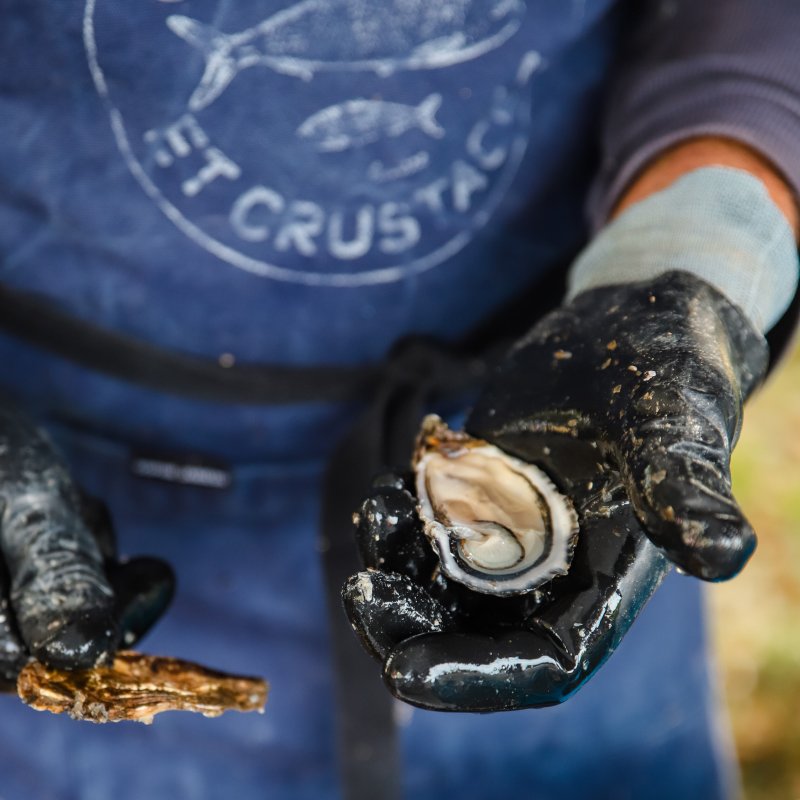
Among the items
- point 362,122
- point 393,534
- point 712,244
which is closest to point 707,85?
point 712,244

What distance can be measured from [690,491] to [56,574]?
1.55ft

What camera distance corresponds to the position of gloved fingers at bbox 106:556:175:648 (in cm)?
74

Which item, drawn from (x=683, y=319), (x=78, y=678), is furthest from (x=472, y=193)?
A: (x=78, y=678)

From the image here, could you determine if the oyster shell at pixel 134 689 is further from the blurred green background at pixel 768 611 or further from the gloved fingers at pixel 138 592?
the blurred green background at pixel 768 611

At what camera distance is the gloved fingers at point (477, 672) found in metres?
0.58

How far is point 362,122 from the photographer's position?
0.85 m

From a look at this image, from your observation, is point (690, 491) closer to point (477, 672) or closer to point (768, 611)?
point (477, 672)

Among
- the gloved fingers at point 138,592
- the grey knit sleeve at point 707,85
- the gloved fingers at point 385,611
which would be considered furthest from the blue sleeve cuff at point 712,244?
the gloved fingers at point 138,592

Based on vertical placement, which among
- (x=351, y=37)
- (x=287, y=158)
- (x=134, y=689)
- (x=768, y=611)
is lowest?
(x=768, y=611)

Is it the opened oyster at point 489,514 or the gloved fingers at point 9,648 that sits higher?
the opened oyster at point 489,514

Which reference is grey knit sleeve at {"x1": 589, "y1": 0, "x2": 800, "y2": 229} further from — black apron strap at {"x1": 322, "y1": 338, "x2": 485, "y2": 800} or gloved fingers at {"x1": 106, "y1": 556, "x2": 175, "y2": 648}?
gloved fingers at {"x1": 106, "y1": 556, "x2": 175, "y2": 648}

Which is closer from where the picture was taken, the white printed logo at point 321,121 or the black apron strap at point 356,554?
the white printed logo at point 321,121

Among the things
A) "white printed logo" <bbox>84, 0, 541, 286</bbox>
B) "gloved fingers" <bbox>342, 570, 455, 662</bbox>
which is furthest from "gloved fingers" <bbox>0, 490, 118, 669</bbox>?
"white printed logo" <bbox>84, 0, 541, 286</bbox>

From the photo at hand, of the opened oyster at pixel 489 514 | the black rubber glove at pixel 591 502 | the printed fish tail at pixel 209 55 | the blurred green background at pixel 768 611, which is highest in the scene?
the printed fish tail at pixel 209 55
